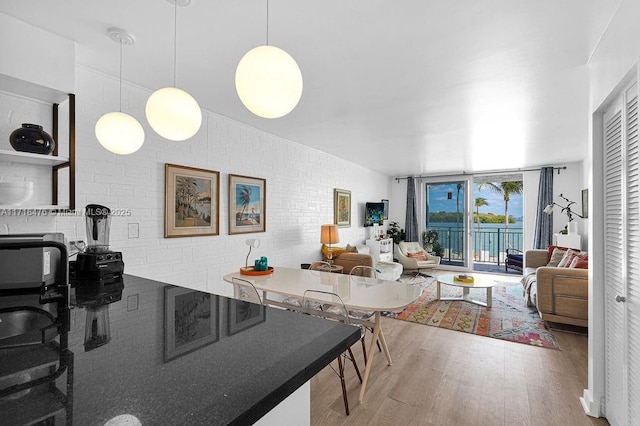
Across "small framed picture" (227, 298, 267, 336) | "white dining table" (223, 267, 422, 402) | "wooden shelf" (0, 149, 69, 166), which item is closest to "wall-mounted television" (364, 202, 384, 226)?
"white dining table" (223, 267, 422, 402)

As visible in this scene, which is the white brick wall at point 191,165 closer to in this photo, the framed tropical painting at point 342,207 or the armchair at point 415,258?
the framed tropical painting at point 342,207

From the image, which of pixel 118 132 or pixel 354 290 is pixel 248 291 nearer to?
pixel 354 290

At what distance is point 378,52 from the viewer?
1994mm

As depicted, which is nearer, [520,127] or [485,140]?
[520,127]

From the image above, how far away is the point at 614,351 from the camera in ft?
5.71

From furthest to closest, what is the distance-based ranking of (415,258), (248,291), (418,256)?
(418,256) → (415,258) → (248,291)

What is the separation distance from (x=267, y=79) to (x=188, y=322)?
836 millimetres

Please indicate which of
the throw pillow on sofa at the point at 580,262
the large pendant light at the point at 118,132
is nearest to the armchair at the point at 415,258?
the throw pillow on sofa at the point at 580,262

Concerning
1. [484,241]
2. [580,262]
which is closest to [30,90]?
[580,262]

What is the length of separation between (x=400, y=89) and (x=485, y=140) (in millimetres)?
2217

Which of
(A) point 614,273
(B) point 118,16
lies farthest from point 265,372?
(A) point 614,273

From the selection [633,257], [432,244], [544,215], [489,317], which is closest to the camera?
[633,257]

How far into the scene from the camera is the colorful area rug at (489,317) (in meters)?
3.24

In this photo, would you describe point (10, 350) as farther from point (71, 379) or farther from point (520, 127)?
point (520, 127)
